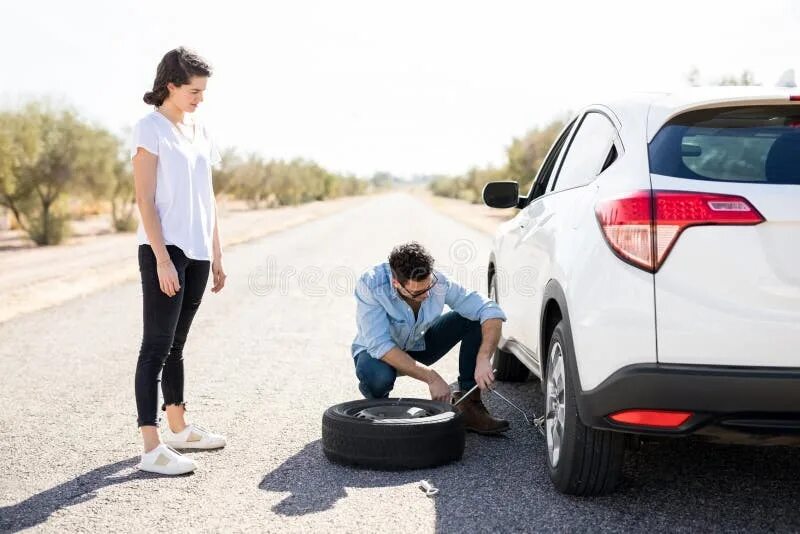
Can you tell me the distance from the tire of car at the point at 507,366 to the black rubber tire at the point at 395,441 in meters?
2.22

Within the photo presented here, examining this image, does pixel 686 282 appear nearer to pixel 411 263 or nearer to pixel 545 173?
pixel 411 263

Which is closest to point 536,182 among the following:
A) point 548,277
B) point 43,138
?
point 548,277

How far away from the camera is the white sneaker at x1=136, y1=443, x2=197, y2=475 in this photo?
463 cm

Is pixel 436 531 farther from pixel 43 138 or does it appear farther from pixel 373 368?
pixel 43 138

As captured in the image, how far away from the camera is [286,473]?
15.3 ft

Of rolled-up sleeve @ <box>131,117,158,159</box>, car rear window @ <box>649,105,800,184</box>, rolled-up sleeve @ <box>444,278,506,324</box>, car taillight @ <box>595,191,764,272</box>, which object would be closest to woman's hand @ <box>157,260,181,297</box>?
rolled-up sleeve @ <box>131,117,158,159</box>

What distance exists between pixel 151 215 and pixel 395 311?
153 centimetres

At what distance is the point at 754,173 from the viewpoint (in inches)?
137

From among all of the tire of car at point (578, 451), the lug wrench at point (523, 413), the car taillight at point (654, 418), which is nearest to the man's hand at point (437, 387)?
the lug wrench at point (523, 413)

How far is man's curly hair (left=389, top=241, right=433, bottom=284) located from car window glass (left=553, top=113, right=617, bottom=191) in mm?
883

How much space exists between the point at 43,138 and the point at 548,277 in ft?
94.4

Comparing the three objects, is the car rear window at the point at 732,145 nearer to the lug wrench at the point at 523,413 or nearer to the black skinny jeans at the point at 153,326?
the lug wrench at the point at 523,413

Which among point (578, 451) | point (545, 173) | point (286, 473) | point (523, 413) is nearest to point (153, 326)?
point (286, 473)

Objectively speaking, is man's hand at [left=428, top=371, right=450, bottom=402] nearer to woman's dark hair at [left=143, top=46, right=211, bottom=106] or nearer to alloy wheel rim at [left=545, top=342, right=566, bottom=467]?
alloy wheel rim at [left=545, top=342, right=566, bottom=467]
